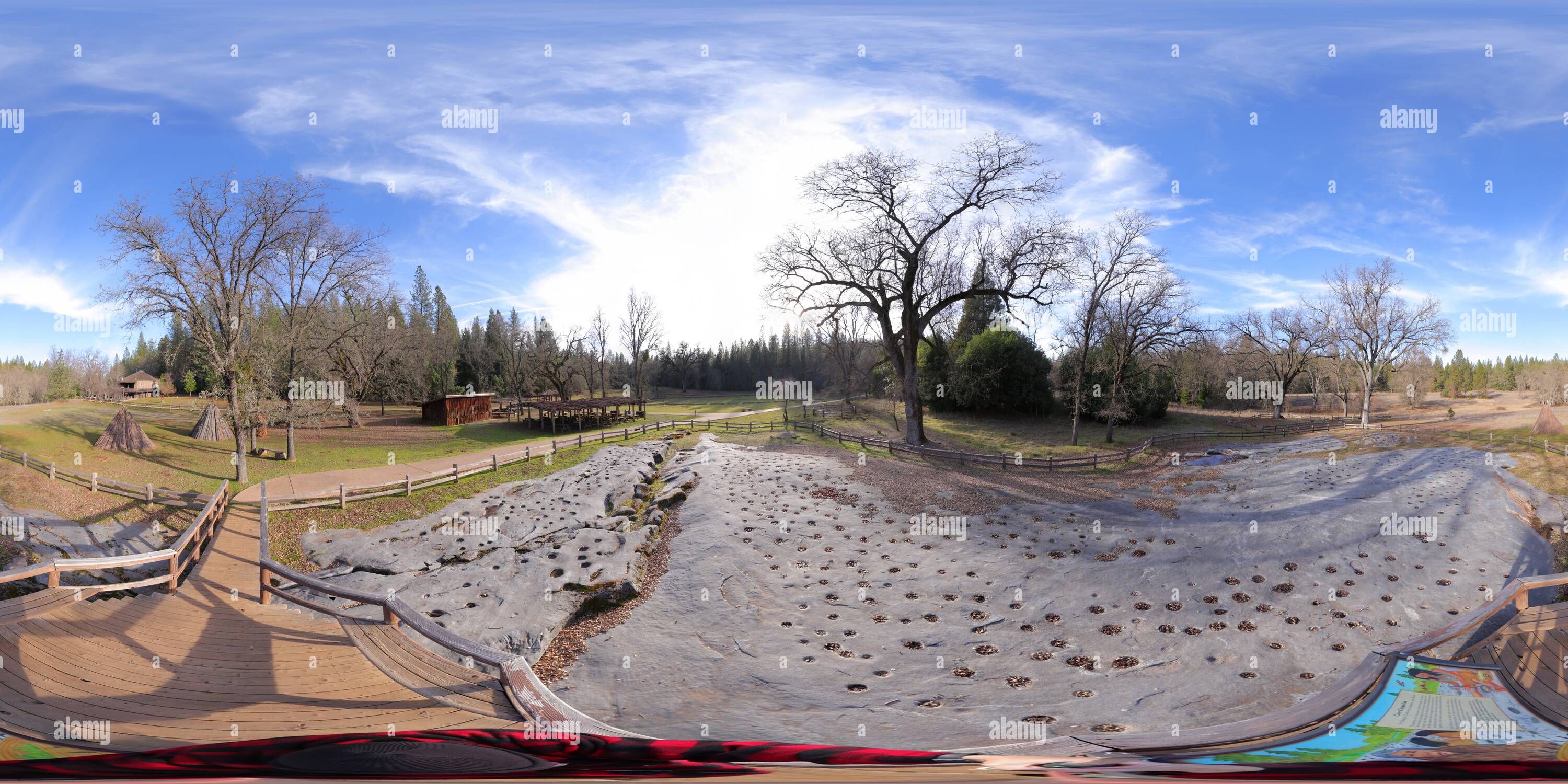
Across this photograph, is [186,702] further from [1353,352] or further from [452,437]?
[1353,352]

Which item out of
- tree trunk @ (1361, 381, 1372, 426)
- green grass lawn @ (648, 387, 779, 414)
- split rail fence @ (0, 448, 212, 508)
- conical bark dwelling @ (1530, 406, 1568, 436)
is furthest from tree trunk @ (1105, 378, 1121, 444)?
split rail fence @ (0, 448, 212, 508)

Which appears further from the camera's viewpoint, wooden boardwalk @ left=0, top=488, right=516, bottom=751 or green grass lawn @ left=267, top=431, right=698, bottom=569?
green grass lawn @ left=267, top=431, right=698, bottom=569

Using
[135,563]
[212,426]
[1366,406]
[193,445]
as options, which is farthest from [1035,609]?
[1366,406]

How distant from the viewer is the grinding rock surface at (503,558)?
7.93 metres

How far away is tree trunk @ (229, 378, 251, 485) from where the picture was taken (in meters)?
11.4

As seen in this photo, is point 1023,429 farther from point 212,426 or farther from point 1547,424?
point 212,426

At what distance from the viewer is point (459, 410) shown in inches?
733

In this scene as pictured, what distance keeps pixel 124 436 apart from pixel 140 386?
2117 mm

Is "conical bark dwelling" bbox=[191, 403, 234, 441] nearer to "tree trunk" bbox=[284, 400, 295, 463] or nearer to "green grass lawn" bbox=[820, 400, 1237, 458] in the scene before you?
"tree trunk" bbox=[284, 400, 295, 463]

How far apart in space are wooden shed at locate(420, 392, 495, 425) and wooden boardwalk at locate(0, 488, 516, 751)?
11.8 meters

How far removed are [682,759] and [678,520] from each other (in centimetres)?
990
